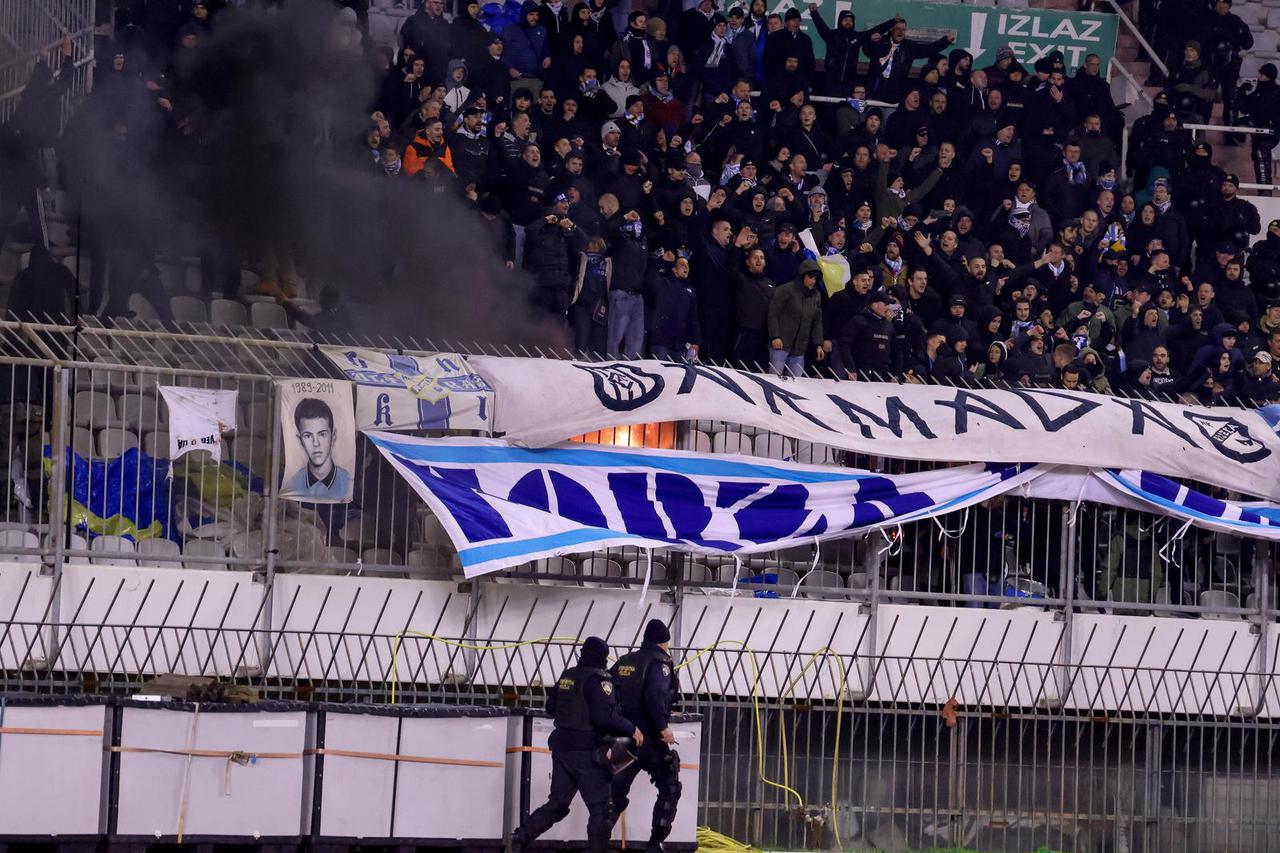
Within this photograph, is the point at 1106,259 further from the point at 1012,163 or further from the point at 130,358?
the point at 130,358

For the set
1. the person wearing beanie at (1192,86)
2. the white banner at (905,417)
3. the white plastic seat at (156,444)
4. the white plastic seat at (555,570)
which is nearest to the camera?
the white plastic seat at (156,444)

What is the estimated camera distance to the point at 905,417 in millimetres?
15250

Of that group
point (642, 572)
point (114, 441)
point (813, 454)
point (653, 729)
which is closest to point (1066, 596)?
point (813, 454)

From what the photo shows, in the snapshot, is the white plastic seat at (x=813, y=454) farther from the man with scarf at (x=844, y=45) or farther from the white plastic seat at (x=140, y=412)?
the man with scarf at (x=844, y=45)

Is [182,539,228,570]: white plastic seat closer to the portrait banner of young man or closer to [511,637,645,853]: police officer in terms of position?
the portrait banner of young man

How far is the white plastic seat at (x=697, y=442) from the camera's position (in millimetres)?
15023

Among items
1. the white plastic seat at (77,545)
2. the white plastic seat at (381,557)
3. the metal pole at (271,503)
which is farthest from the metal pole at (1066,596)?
the white plastic seat at (77,545)

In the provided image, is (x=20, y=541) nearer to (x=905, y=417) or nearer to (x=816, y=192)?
(x=905, y=417)

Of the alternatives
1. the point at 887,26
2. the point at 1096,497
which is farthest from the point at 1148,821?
the point at 887,26

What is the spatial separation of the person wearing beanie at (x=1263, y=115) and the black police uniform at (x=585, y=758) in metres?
16.2

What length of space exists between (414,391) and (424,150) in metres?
5.52

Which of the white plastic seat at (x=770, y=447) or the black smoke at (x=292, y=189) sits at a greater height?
the black smoke at (x=292, y=189)

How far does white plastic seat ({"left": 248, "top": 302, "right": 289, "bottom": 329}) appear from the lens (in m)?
18.0

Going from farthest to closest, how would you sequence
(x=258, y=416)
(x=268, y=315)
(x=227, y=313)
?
(x=268, y=315) < (x=227, y=313) < (x=258, y=416)
